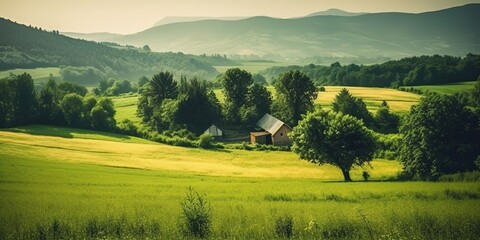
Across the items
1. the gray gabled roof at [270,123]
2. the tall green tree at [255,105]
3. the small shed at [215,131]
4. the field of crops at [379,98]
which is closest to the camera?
the gray gabled roof at [270,123]

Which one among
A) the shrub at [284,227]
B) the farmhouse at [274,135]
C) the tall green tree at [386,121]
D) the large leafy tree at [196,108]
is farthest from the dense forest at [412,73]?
the shrub at [284,227]

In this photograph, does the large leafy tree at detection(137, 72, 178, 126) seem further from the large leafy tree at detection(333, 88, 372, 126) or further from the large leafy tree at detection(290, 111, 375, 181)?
the large leafy tree at detection(290, 111, 375, 181)

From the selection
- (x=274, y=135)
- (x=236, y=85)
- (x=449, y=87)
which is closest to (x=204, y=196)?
(x=274, y=135)

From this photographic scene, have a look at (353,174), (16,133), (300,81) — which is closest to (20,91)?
(16,133)

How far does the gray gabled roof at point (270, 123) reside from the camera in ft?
259

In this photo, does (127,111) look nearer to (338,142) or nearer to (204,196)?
(338,142)

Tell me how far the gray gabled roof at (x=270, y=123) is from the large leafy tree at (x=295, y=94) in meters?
3.85

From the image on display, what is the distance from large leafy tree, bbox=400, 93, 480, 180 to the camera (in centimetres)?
4319

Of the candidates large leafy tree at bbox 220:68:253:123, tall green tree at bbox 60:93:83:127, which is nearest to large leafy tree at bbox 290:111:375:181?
large leafy tree at bbox 220:68:253:123

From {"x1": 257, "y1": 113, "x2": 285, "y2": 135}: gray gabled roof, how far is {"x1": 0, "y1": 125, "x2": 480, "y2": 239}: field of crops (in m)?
18.1

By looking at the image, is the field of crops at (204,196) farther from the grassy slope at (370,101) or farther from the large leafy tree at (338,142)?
the grassy slope at (370,101)

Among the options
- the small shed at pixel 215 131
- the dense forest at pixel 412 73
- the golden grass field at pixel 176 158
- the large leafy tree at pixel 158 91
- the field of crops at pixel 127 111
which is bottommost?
the golden grass field at pixel 176 158

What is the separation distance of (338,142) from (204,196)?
22.8m

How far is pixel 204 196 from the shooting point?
31.1m
